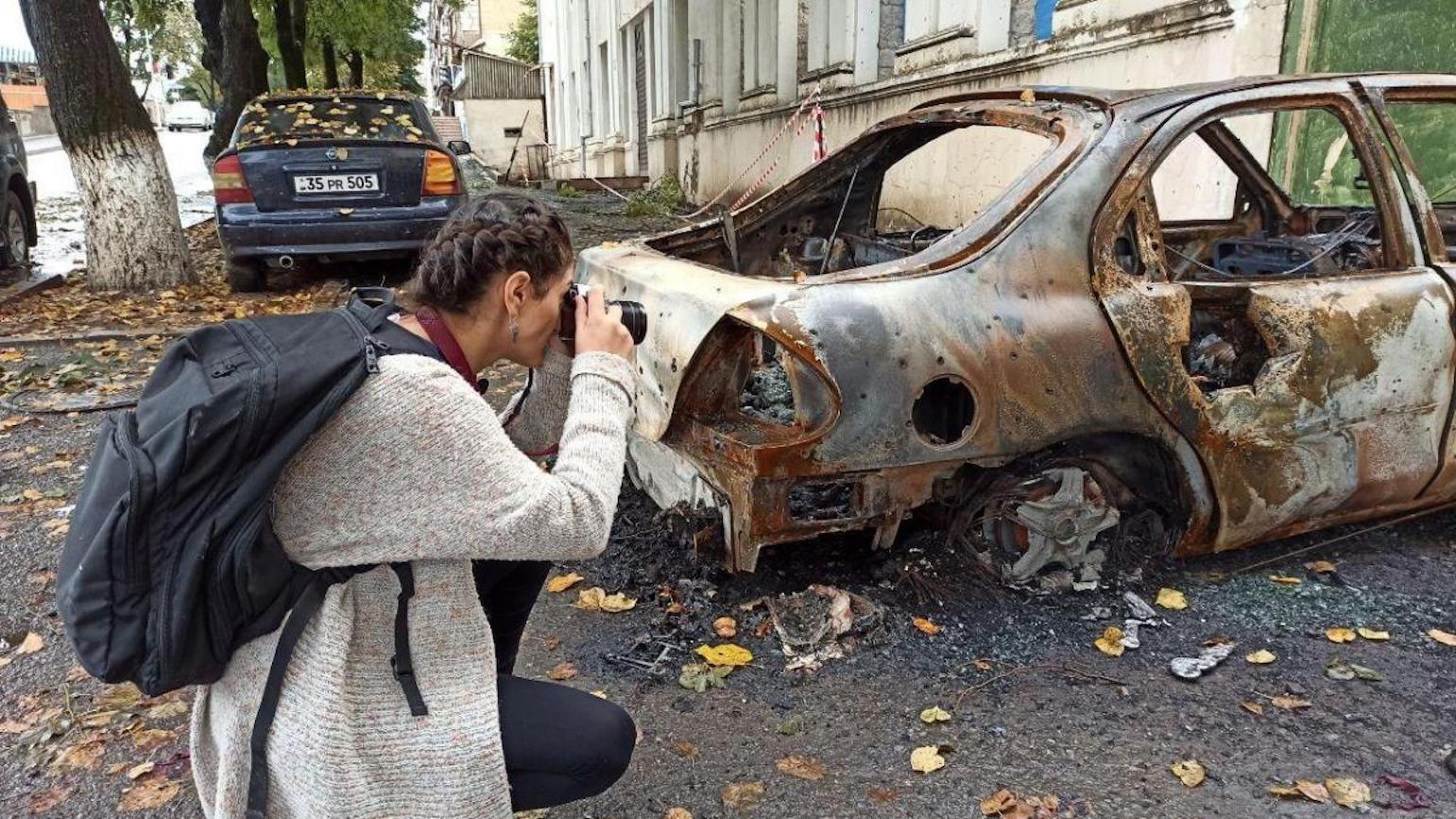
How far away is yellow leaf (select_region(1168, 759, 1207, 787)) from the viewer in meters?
2.33

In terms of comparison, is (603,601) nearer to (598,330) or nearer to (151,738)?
(151,738)

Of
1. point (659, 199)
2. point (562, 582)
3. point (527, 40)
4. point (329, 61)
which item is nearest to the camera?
point (562, 582)

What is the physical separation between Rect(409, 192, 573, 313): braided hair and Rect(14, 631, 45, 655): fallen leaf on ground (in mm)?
2285

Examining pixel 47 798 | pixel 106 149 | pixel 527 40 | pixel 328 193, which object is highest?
pixel 527 40

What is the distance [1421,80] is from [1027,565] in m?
2.19

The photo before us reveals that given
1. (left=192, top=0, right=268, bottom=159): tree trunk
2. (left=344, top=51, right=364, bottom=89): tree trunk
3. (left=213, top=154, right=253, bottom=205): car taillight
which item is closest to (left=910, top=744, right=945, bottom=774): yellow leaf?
(left=213, top=154, right=253, bottom=205): car taillight

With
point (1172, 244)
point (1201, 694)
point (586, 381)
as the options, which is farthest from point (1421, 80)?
point (586, 381)

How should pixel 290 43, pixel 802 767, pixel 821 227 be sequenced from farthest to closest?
pixel 290 43, pixel 821 227, pixel 802 767

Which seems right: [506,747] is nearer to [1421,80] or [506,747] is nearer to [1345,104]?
[1345,104]

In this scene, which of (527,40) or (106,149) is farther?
(527,40)

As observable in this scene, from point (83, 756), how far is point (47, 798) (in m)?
0.16

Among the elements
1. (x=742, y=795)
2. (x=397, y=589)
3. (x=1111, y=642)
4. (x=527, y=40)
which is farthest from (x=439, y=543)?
(x=527, y=40)

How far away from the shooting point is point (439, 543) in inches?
56.2

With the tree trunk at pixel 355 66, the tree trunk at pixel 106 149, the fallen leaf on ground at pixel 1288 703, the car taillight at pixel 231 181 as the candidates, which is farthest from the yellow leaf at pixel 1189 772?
the tree trunk at pixel 355 66
